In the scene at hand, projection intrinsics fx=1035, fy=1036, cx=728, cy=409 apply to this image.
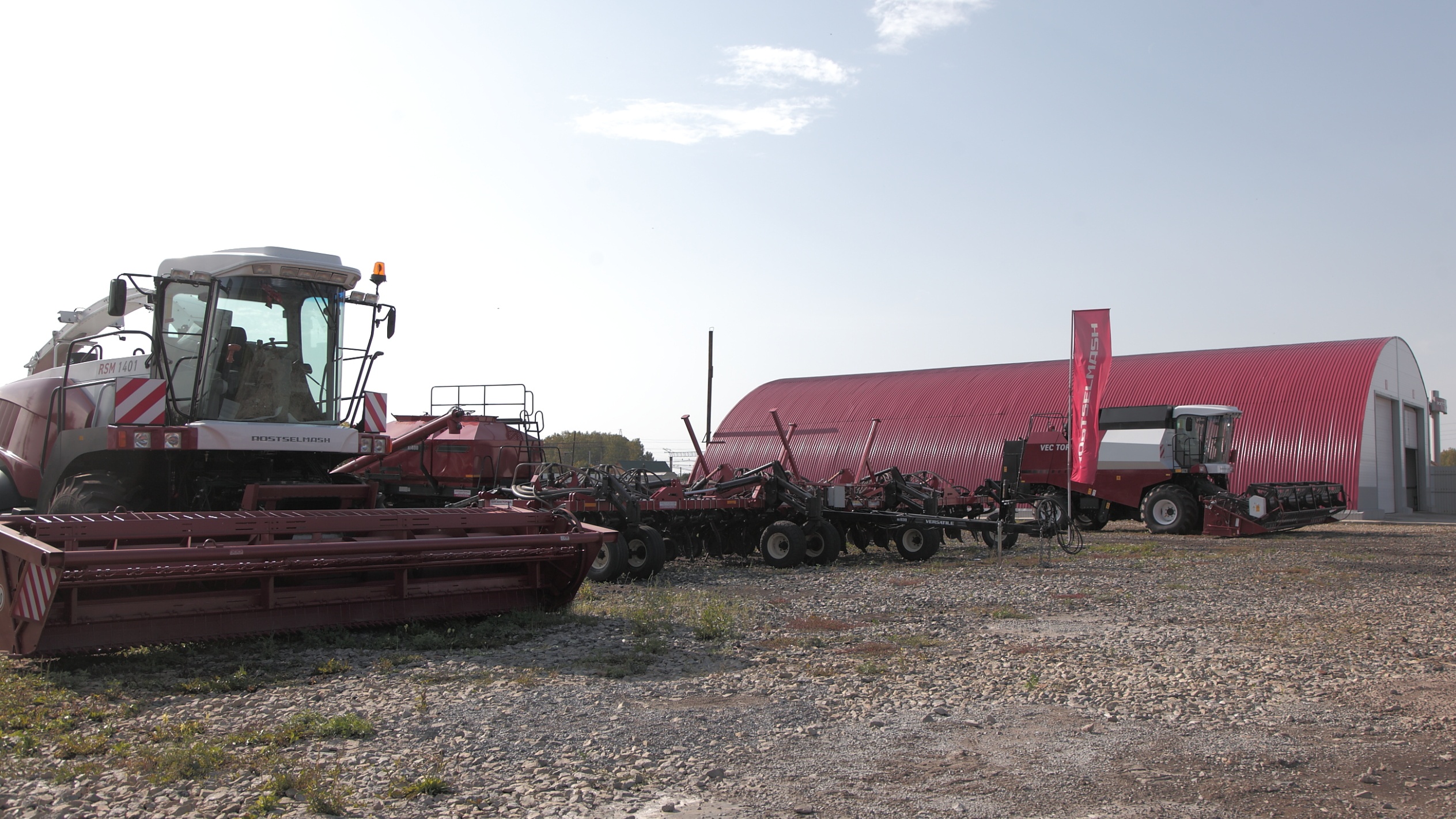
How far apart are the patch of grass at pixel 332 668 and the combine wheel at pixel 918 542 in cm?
1043

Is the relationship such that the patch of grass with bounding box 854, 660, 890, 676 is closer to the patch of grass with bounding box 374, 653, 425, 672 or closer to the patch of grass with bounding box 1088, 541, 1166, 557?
the patch of grass with bounding box 374, 653, 425, 672

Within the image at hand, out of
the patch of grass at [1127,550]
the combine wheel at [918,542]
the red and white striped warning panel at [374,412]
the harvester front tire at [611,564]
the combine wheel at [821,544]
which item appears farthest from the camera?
the patch of grass at [1127,550]

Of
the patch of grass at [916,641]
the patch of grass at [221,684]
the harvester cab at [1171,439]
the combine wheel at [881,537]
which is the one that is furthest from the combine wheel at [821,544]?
→ the harvester cab at [1171,439]

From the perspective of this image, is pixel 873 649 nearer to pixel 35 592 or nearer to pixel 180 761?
pixel 180 761

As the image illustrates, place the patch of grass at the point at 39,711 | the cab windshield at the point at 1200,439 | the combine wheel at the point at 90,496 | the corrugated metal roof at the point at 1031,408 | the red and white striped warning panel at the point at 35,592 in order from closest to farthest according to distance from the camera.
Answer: the patch of grass at the point at 39,711, the red and white striped warning panel at the point at 35,592, the combine wheel at the point at 90,496, the cab windshield at the point at 1200,439, the corrugated metal roof at the point at 1031,408

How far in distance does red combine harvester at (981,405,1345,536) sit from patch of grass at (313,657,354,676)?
714 inches

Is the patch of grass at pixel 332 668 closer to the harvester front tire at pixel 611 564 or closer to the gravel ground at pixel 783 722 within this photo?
the gravel ground at pixel 783 722

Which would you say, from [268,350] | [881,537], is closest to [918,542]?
[881,537]

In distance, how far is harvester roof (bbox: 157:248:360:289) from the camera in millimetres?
9008

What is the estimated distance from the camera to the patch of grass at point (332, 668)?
640cm

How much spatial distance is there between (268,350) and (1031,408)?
97.5 ft

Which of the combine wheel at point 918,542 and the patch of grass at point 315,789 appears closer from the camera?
the patch of grass at point 315,789

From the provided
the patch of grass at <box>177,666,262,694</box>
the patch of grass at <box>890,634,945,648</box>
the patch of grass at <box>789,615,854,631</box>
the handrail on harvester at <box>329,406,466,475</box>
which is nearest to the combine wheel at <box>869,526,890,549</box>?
the patch of grass at <box>789,615,854,631</box>

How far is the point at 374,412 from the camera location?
9852 millimetres
